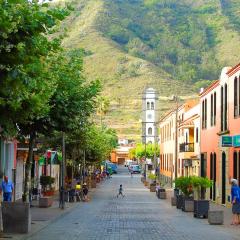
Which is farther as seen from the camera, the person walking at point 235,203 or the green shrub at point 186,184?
the green shrub at point 186,184

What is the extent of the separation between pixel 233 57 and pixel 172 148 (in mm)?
113979

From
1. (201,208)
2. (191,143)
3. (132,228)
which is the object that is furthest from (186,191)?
(191,143)

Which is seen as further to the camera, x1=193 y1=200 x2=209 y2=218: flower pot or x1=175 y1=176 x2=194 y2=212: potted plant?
x1=175 y1=176 x2=194 y2=212: potted plant

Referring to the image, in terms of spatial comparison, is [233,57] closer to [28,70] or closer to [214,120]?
[214,120]

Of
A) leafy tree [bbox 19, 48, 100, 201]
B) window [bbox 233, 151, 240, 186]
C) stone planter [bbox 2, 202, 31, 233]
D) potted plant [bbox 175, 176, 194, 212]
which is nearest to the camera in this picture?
stone planter [bbox 2, 202, 31, 233]

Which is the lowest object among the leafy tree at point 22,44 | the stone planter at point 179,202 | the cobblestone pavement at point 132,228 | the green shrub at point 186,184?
the cobblestone pavement at point 132,228

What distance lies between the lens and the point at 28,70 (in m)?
14.7

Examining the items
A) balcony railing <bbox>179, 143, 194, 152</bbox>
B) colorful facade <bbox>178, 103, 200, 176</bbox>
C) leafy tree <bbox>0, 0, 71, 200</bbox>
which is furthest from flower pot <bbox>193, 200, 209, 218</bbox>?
balcony railing <bbox>179, 143, 194, 152</bbox>

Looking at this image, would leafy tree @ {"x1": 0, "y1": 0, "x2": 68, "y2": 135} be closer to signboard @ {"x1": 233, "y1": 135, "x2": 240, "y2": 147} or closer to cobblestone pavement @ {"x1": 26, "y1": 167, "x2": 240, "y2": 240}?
cobblestone pavement @ {"x1": 26, "y1": 167, "x2": 240, "y2": 240}

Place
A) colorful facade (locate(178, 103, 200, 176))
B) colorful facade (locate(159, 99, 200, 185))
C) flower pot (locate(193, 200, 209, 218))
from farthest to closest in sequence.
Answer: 1. colorful facade (locate(159, 99, 200, 185))
2. colorful facade (locate(178, 103, 200, 176))
3. flower pot (locate(193, 200, 209, 218))

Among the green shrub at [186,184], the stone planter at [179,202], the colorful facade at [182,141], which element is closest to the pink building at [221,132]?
the colorful facade at [182,141]

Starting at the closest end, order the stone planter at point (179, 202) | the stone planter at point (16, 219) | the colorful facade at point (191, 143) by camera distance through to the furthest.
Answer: the stone planter at point (16, 219) < the stone planter at point (179, 202) < the colorful facade at point (191, 143)

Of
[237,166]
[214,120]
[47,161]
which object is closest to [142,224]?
[237,166]

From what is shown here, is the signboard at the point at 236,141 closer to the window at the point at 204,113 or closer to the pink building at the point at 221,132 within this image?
the pink building at the point at 221,132
